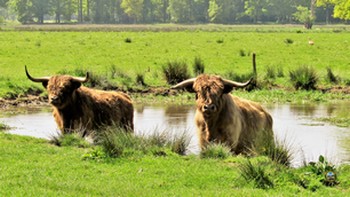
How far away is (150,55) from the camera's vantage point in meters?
38.1

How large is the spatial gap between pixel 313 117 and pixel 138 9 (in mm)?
126979

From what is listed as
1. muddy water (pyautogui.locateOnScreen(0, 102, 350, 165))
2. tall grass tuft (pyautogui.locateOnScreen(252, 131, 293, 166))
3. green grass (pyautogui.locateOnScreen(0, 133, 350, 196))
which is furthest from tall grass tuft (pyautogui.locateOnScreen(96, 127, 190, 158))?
tall grass tuft (pyautogui.locateOnScreen(252, 131, 293, 166))

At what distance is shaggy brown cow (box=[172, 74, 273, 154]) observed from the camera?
12.4 meters

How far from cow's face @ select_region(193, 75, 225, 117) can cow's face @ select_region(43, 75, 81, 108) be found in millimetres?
2957

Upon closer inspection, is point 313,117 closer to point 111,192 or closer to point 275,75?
point 275,75

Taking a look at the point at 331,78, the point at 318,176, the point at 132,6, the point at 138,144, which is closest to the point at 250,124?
the point at 138,144

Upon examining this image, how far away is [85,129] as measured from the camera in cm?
1456

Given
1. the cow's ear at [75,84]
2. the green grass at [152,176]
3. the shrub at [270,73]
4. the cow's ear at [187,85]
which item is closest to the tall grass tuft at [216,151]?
the green grass at [152,176]

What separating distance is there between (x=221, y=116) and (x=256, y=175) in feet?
6.87

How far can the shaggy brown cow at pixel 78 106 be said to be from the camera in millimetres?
14445

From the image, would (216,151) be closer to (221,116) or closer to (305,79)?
(221,116)

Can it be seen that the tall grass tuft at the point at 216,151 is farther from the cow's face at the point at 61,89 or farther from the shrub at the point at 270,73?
the shrub at the point at 270,73

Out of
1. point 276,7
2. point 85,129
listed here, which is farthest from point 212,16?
point 85,129

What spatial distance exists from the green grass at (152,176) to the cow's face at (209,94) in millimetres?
815
